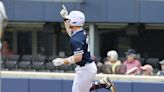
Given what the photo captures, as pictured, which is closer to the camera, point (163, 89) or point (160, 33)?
point (163, 89)

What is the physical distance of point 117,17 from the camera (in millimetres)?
18453

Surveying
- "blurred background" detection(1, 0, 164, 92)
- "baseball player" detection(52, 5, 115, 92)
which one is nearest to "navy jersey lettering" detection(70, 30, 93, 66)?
"baseball player" detection(52, 5, 115, 92)

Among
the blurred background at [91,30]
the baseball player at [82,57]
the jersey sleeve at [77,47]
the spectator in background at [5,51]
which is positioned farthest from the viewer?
the blurred background at [91,30]

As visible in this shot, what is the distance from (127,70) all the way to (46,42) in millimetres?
7962

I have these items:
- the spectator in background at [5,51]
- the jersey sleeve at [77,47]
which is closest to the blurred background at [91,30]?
the spectator in background at [5,51]

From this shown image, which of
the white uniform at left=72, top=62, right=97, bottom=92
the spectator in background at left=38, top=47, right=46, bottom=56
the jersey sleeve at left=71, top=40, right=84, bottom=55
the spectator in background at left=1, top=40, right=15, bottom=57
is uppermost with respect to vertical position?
the jersey sleeve at left=71, top=40, right=84, bottom=55

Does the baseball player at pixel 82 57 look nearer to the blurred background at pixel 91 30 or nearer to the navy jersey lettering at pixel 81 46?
the navy jersey lettering at pixel 81 46

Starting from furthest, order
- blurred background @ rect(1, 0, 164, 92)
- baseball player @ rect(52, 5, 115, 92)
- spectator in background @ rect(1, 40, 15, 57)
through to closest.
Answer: blurred background @ rect(1, 0, 164, 92) < spectator in background @ rect(1, 40, 15, 57) < baseball player @ rect(52, 5, 115, 92)

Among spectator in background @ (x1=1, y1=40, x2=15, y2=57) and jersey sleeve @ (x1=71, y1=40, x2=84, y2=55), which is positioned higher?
jersey sleeve @ (x1=71, y1=40, x2=84, y2=55)

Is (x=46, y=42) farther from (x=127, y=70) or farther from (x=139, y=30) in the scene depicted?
(x=127, y=70)

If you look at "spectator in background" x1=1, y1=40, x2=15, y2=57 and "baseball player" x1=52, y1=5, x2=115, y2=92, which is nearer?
"baseball player" x1=52, y1=5, x2=115, y2=92

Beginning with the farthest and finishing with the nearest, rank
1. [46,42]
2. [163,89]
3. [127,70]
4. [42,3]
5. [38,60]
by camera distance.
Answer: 1. [46,42]
2. [42,3]
3. [38,60]
4. [127,70]
5. [163,89]

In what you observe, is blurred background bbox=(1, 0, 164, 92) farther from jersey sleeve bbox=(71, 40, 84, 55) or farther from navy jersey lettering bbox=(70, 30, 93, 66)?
jersey sleeve bbox=(71, 40, 84, 55)

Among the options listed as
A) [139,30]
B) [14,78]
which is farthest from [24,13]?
[14,78]
